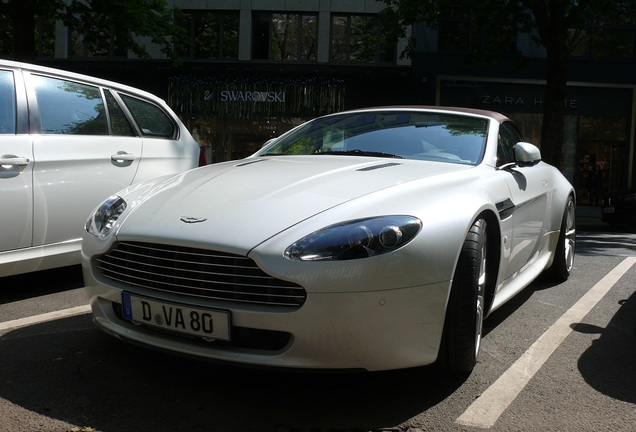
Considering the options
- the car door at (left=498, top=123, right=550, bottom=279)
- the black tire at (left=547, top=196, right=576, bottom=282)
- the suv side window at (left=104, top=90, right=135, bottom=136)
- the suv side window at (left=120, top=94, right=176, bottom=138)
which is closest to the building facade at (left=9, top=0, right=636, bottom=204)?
the suv side window at (left=120, top=94, right=176, bottom=138)

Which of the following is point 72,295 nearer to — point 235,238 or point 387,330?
point 235,238

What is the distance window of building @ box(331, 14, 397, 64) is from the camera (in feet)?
72.3

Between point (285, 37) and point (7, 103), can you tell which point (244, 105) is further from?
point (7, 103)

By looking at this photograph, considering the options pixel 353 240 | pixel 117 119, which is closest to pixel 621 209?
pixel 117 119

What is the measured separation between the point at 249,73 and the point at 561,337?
19008mm

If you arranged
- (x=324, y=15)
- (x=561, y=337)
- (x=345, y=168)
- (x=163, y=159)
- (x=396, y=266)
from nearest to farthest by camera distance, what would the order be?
(x=396, y=266) → (x=345, y=168) → (x=561, y=337) → (x=163, y=159) → (x=324, y=15)

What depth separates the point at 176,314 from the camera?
9.18 ft

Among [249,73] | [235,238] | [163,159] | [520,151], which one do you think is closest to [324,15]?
[249,73]

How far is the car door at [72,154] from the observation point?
15.3ft

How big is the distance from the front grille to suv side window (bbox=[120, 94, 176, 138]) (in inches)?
112

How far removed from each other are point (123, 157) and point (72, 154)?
1.58 feet

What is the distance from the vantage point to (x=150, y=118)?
19.0 feet

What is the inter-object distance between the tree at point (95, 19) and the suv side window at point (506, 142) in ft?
35.0

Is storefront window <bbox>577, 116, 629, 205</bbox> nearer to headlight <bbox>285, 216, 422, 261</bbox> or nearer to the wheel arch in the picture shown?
the wheel arch
